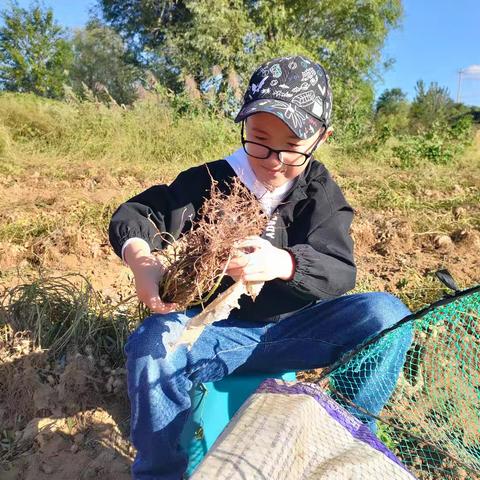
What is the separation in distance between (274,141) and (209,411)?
2.57 feet

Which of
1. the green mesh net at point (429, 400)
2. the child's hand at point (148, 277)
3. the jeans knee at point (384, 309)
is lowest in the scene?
the green mesh net at point (429, 400)

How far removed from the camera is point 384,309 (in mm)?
1271

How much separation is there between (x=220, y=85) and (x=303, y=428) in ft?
34.2

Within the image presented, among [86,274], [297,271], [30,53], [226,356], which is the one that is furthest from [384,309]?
[30,53]

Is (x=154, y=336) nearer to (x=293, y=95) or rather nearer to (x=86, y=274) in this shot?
(x=293, y=95)

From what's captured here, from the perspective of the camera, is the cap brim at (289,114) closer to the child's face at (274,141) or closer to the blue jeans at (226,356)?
the child's face at (274,141)

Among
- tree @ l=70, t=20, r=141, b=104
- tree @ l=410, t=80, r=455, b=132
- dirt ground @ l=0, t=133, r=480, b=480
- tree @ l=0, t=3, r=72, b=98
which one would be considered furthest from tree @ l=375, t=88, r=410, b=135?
tree @ l=0, t=3, r=72, b=98

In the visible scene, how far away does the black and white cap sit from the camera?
4.07 feet

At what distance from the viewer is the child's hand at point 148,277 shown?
1134 millimetres

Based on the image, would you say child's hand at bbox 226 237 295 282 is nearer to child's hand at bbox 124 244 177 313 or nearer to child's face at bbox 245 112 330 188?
child's hand at bbox 124 244 177 313

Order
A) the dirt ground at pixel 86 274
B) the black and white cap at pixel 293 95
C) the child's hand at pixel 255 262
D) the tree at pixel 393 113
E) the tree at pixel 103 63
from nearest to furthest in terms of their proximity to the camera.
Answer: the child's hand at pixel 255 262, the black and white cap at pixel 293 95, the dirt ground at pixel 86 274, the tree at pixel 393 113, the tree at pixel 103 63

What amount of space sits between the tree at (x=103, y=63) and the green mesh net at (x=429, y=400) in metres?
12.0

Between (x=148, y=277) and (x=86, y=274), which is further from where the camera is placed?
(x=86, y=274)

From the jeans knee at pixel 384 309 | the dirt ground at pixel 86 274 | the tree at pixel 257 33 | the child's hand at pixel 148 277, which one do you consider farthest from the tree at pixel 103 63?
the jeans knee at pixel 384 309
